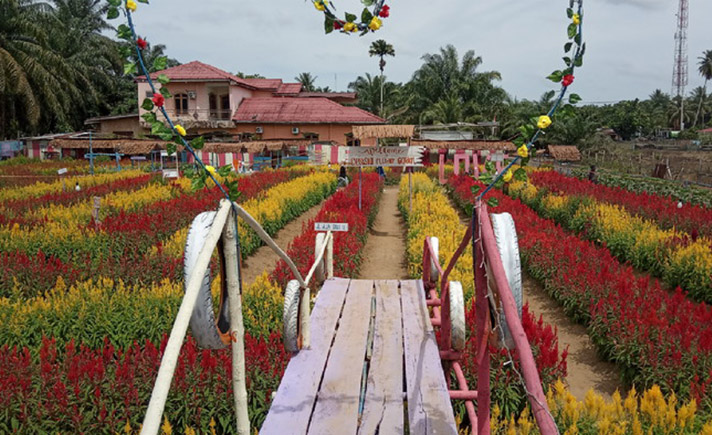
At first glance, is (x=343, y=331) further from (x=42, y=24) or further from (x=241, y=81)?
(x=42, y=24)

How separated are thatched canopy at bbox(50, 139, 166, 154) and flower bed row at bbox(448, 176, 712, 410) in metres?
24.4

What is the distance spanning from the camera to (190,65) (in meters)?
39.8

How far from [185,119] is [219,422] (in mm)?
37401

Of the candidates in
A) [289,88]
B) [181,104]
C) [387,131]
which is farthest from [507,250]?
[289,88]

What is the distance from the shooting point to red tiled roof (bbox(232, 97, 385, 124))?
36.2m

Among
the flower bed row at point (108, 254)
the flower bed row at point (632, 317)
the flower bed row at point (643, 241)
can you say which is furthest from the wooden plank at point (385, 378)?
the flower bed row at point (643, 241)

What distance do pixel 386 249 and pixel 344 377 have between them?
28.4 feet

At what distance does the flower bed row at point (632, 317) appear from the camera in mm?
4125

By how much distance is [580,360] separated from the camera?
19.2ft

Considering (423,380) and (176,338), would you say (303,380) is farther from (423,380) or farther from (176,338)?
(176,338)

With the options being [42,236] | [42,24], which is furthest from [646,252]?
[42,24]

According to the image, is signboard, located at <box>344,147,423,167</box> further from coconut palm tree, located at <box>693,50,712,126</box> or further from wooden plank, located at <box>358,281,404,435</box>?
coconut palm tree, located at <box>693,50,712,126</box>

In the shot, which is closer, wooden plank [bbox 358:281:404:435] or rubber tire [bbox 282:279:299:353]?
wooden plank [bbox 358:281:404:435]

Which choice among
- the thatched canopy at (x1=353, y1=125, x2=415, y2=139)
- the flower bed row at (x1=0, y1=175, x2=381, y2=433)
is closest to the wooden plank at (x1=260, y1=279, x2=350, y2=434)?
the flower bed row at (x1=0, y1=175, x2=381, y2=433)
